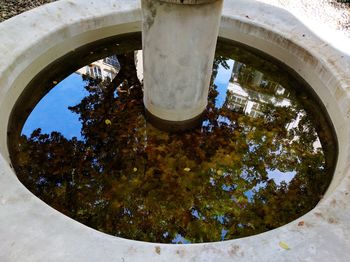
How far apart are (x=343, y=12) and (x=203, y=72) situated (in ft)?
16.7

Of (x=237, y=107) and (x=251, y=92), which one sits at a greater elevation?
(x=251, y=92)

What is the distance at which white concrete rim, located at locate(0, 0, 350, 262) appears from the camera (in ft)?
7.55

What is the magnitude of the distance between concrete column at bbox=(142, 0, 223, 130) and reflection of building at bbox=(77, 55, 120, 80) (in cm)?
155

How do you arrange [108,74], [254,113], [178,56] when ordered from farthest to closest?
[108,74] → [254,113] → [178,56]

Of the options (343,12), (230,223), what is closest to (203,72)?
(230,223)

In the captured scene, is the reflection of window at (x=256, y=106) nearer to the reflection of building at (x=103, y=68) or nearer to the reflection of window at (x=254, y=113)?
the reflection of window at (x=254, y=113)

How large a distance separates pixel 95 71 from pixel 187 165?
9.05 feet

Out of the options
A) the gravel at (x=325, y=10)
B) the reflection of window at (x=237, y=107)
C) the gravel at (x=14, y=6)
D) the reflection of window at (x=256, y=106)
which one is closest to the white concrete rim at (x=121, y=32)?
the reflection of window at (x=256, y=106)

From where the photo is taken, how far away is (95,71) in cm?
Result: 550

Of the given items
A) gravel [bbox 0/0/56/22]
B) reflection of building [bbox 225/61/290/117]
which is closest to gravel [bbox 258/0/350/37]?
reflection of building [bbox 225/61/290/117]

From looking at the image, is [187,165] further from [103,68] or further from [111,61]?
[111,61]

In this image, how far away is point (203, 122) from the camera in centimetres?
467

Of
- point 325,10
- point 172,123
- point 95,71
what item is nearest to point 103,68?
point 95,71

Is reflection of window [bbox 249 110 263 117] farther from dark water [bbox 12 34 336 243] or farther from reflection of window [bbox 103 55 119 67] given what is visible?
reflection of window [bbox 103 55 119 67]
